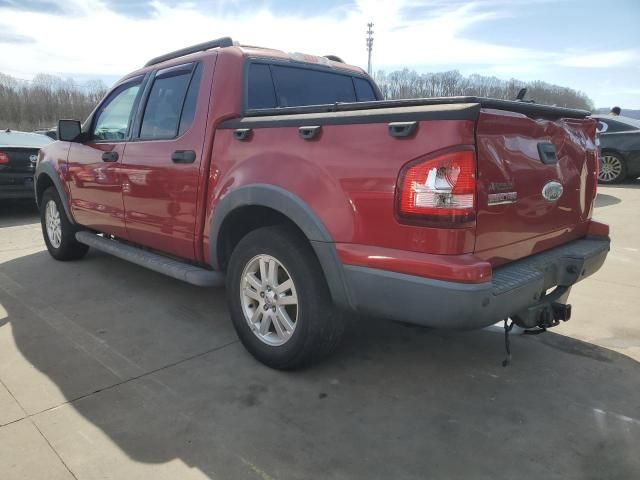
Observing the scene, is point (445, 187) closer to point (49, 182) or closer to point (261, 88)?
point (261, 88)

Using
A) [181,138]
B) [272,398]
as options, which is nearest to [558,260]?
Answer: [272,398]

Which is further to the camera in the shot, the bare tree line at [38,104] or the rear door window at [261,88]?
the bare tree line at [38,104]

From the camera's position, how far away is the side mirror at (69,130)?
15.3 ft

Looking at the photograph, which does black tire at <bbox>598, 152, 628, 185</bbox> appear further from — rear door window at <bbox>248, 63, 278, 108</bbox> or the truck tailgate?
→ rear door window at <bbox>248, 63, 278, 108</bbox>

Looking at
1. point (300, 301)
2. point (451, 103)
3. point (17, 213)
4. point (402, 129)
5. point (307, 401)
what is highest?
point (451, 103)

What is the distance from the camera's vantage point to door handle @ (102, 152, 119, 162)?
4.18 m

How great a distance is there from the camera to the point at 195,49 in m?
3.72

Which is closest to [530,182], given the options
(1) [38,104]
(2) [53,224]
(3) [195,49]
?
(3) [195,49]

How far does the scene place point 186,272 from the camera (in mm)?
3482

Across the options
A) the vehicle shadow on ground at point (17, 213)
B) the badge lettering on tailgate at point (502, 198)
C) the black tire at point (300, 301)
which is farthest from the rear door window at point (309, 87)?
the vehicle shadow on ground at point (17, 213)

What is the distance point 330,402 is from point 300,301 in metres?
0.57

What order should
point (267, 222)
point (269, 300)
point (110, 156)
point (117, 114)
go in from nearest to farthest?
point (269, 300) < point (267, 222) < point (110, 156) < point (117, 114)

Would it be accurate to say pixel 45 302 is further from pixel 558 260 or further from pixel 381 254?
pixel 558 260

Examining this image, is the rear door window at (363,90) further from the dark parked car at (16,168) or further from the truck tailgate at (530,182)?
the dark parked car at (16,168)
